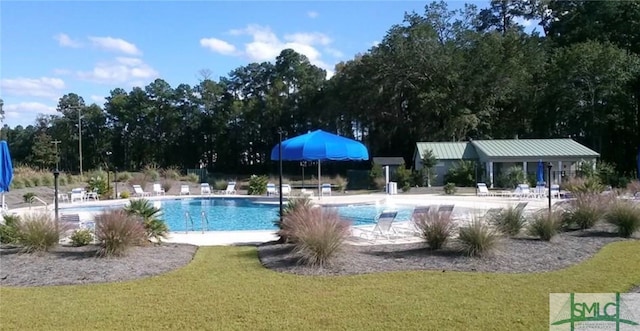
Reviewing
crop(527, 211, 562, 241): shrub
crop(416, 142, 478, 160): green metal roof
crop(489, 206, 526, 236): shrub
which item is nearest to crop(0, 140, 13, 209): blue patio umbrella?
crop(489, 206, 526, 236): shrub

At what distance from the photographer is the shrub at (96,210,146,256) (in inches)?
318

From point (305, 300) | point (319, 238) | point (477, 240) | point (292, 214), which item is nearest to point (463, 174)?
point (292, 214)

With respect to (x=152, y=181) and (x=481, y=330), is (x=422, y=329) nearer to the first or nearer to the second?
(x=481, y=330)

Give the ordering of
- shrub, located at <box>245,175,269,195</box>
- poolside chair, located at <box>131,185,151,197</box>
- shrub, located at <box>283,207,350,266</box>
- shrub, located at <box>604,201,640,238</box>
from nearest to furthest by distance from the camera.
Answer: shrub, located at <box>283,207,350,266</box> < shrub, located at <box>604,201,640,238</box> < poolside chair, located at <box>131,185,151,197</box> < shrub, located at <box>245,175,269,195</box>

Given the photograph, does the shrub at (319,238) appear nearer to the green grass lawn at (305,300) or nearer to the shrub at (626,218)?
the green grass lawn at (305,300)

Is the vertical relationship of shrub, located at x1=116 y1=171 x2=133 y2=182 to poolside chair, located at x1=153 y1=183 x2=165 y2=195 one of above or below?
above

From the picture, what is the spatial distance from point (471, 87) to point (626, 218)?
30184 millimetres

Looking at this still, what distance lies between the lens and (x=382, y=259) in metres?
8.08

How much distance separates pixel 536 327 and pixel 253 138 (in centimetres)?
5250

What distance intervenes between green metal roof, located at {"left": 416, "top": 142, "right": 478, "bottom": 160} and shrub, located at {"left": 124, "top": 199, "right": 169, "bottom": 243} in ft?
75.7

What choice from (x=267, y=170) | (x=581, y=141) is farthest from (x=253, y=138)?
(x=581, y=141)

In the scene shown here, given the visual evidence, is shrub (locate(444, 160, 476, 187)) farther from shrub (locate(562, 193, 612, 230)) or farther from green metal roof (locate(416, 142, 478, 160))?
shrub (locate(562, 193, 612, 230))

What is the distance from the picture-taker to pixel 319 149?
1795cm

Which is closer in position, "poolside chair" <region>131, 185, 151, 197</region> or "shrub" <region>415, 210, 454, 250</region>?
"shrub" <region>415, 210, 454, 250</region>
